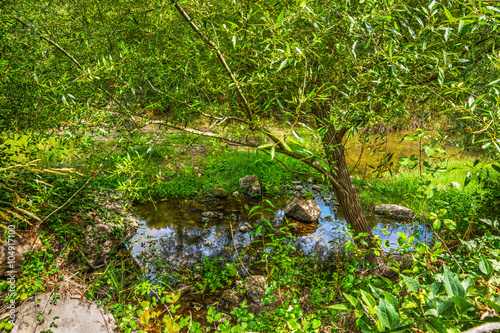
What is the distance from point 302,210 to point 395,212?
2.48 metres

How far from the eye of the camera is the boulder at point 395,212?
6.59 metres

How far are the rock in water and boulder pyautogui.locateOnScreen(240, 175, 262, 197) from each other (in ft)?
4.33

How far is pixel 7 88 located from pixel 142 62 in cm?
150

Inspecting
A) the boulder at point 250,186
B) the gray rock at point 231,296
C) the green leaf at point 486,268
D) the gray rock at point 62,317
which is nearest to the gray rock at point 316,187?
the boulder at point 250,186

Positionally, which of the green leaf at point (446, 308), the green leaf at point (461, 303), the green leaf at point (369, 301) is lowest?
the green leaf at point (369, 301)

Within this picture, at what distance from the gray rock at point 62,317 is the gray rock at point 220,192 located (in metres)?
4.93

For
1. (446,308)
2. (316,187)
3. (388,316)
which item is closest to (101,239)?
(388,316)

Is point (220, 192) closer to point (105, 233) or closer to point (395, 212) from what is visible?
point (105, 233)

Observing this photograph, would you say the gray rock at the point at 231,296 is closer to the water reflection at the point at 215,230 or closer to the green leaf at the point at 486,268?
the water reflection at the point at 215,230

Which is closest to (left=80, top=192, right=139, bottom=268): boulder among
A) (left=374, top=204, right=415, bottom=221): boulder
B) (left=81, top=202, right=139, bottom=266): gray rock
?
(left=81, top=202, right=139, bottom=266): gray rock

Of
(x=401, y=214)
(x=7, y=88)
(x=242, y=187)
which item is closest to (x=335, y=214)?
(x=401, y=214)

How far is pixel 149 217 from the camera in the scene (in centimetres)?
651

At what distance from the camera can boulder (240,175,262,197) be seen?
25.6 ft

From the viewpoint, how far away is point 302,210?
653 centimetres
